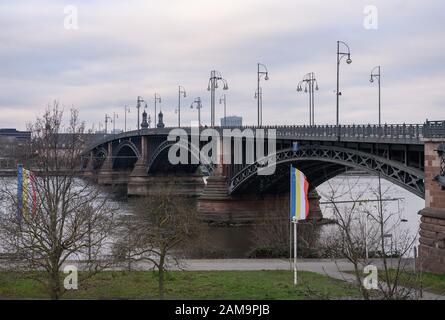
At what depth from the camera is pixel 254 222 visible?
61500mm

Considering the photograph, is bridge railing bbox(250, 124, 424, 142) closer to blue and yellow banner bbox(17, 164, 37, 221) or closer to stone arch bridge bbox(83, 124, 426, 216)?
stone arch bridge bbox(83, 124, 426, 216)

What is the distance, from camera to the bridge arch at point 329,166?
1353 inches

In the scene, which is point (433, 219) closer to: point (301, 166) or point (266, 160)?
point (301, 166)

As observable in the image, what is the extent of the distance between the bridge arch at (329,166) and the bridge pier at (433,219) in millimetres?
3640

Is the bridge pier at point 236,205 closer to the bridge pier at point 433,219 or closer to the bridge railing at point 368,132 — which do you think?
the bridge railing at point 368,132

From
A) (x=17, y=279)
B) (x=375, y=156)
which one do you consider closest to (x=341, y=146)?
(x=375, y=156)

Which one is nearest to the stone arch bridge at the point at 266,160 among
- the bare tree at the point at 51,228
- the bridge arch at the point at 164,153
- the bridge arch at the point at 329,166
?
the bridge arch at the point at 329,166

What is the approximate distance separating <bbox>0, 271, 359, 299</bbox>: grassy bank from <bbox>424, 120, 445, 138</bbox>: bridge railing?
8.95 m

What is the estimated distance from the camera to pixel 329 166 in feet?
175

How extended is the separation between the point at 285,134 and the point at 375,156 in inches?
595

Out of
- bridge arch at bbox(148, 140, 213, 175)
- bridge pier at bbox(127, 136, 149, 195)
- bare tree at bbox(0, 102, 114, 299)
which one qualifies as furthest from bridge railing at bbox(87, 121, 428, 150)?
bridge pier at bbox(127, 136, 149, 195)
